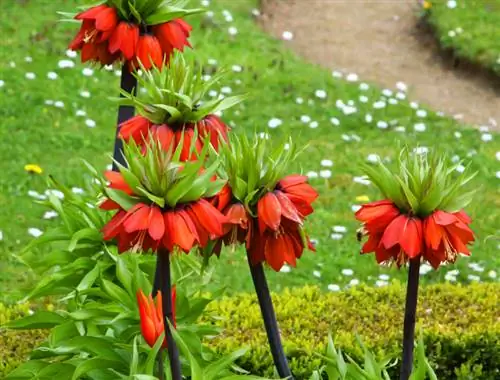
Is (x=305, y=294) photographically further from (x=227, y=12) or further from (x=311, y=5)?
(x=311, y=5)

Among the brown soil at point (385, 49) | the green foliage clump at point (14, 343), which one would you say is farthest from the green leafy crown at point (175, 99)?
the brown soil at point (385, 49)

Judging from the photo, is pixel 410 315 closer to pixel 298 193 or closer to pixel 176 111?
pixel 298 193

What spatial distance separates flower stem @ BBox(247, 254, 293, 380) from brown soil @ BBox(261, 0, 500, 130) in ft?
20.7

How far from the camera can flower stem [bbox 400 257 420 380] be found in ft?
7.86

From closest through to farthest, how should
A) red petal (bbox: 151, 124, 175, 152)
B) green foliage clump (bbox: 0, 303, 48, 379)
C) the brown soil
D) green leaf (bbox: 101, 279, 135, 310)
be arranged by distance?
red petal (bbox: 151, 124, 175, 152), green leaf (bbox: 101, 279, 135, 310), green foliage clump (bbox: 0, 303, 48, 379), the brown soil

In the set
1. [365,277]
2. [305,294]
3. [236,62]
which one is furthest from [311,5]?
[305,294]

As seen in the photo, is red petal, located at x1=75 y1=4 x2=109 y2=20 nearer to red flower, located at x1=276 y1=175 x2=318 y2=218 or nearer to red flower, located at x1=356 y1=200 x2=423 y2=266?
red flower, located at x1=276 y1=175 x2=318 y2=218

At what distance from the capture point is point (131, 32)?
3025mm

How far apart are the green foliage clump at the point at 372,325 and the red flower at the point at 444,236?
1.39 m

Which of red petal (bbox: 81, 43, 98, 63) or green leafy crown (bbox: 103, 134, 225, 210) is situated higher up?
green leafy crown (bbox: 103, 134, 225, 210)

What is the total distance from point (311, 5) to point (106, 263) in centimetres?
796

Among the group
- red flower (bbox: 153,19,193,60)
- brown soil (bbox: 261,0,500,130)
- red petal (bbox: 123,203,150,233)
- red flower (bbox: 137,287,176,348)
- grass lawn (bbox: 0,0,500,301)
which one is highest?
red petal (bbox: 123,203,150,233)

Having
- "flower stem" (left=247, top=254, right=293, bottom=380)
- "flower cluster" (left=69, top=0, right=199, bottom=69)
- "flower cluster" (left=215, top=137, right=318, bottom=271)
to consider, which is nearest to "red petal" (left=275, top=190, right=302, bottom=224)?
"flower cluster" (left=215, top=137, right=318, bottom=271)

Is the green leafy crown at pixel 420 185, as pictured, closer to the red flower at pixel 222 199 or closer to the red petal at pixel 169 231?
the red flower at pixel 222 199
